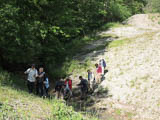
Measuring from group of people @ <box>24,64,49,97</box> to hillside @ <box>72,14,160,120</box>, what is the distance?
3787 mm

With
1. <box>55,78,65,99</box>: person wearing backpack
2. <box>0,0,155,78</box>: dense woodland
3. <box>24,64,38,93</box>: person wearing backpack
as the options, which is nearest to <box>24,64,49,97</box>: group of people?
<box>24,64,38,93</box>: person wearing backpack

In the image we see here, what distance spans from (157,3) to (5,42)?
274 ft

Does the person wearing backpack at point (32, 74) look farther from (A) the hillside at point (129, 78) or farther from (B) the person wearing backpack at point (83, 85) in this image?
(A) the hillside at point (129, 78)

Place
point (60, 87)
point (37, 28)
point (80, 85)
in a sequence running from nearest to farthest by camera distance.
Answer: point (60, 87)
point (80, 85)
point (37, 28)

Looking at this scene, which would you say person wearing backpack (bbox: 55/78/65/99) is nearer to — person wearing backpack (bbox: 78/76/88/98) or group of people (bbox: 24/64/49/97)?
group of people (bbox: 24/64/49/97)

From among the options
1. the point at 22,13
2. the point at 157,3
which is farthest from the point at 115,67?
the point at 157,3

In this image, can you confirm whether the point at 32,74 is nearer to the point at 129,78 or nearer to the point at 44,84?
the point at 44,84

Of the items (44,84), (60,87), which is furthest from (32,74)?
(60,87)

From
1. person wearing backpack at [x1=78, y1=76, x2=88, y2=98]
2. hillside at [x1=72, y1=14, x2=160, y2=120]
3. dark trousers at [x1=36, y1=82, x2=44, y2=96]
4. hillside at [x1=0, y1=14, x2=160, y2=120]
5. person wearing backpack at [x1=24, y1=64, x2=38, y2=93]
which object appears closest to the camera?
hillside at [x1=0, y1=14, x2=160, y2=120]

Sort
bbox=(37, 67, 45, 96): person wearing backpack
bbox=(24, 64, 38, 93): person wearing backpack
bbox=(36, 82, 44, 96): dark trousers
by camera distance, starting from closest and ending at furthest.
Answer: bbox=(24, 64, 38, 93): person wearing backpack < bbox=(37, 67, 45, 96): person wearing backpack < bbox=(36, 82, 44, 96): dark trousers

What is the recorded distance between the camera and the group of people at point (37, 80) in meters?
10.7

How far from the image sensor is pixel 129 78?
1652 centimetres

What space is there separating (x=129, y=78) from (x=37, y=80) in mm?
8180

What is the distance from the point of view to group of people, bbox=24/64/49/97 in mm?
10664
